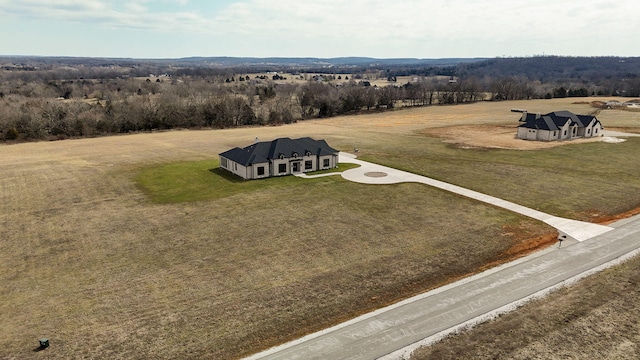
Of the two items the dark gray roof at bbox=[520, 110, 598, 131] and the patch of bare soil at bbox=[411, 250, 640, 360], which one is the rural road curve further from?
the dark gray roof at bbox=[520, 110, 598, 131]

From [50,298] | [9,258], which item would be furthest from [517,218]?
[9,258]

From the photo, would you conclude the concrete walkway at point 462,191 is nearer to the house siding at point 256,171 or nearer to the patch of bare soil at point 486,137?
the house siding at point 256,171

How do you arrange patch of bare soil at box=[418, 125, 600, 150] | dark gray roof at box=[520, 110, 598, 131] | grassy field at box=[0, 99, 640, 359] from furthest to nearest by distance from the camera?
dark gray roof at box=[520, 110, 598, 131]
patch of bare soil at box=[418, 125, 600, 150]
grassy field at box=[0, 99, 640, 359]

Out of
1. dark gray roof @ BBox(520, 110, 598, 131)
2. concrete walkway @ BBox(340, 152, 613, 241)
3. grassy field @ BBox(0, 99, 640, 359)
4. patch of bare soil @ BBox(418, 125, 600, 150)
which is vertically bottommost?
grassy field @ BBox(0, 99, 640, 359)

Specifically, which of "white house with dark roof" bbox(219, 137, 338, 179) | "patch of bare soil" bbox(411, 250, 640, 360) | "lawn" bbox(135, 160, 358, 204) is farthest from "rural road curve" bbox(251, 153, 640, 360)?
"white house with dark roof" bbox(219, 137, 338, 179)

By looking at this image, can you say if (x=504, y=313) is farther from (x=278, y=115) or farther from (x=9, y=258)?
(x=278, y=115)

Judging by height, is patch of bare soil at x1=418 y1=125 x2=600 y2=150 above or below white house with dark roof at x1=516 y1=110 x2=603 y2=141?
below

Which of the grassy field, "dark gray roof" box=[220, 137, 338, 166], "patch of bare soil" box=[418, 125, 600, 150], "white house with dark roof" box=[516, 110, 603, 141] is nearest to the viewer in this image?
the grassy field

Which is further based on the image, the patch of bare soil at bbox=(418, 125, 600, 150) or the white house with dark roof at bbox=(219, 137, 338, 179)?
the patch of bare soil at bbox=(418, 125, 600, 150)
